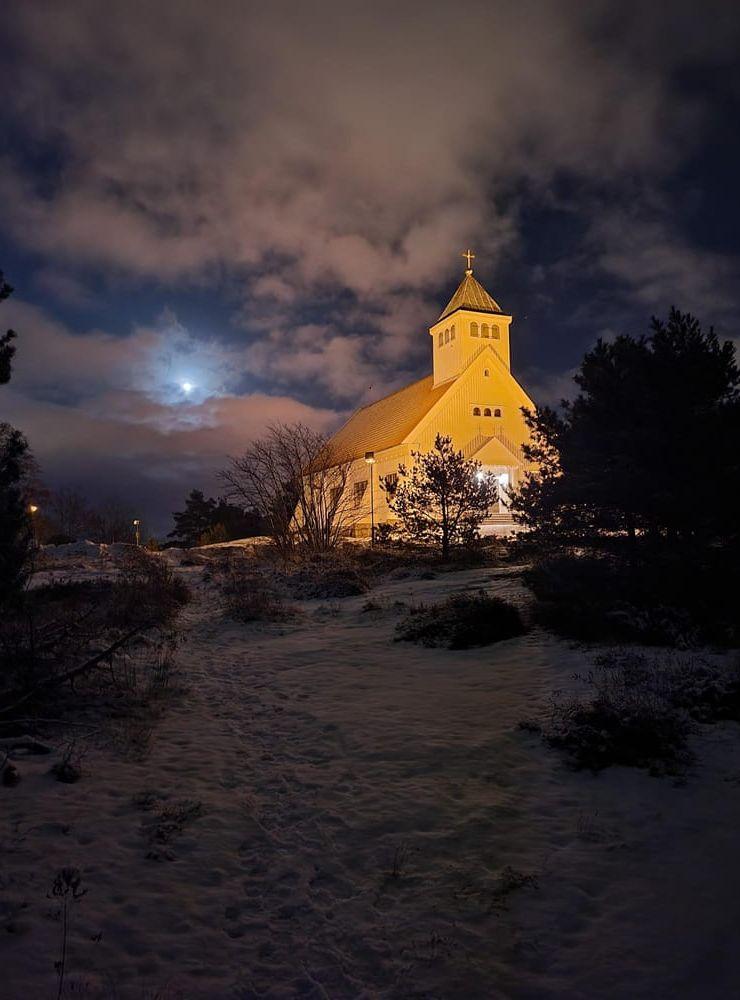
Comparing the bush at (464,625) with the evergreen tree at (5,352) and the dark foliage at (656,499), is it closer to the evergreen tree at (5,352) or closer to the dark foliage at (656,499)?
the dark foliage at (656,499)

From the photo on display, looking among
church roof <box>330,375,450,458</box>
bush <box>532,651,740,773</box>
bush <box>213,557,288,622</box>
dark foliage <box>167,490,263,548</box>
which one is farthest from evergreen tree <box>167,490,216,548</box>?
bush <box>532,651,740,773</box>

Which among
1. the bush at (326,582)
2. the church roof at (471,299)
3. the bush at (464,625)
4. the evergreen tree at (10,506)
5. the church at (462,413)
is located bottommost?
the bush at (464,625)

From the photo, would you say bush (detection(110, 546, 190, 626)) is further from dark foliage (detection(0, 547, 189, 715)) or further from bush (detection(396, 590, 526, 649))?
bush (detection(396, 590, 526, 649))

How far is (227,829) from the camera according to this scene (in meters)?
4.92

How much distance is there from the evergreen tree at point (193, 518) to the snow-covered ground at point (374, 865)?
4622 centimetres

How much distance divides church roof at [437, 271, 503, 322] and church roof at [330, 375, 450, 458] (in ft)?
14.2

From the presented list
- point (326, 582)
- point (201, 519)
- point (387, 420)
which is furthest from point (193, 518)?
point (326, 582)

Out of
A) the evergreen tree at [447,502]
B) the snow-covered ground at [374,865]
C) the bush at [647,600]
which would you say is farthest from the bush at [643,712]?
the evergreen tree at [447,502]

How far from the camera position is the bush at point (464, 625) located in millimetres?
10938

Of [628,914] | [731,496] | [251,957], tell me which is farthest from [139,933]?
[731,496]

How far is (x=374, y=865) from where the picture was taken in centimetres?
452

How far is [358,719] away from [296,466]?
1805 centimetres

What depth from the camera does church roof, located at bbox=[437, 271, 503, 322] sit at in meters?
35.2

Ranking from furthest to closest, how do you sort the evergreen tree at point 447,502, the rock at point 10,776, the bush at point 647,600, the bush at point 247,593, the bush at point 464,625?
the evergreen tree at point 447,502 < the bush at point 247,593 < the bush at point 464,625 < the bush at point 647,600 < the rock at point 10,776
